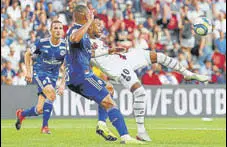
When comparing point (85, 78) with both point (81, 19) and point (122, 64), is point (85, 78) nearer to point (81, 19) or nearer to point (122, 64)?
point (81, 19)

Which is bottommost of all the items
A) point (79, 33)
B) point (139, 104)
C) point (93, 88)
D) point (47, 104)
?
A: point (47, 104)

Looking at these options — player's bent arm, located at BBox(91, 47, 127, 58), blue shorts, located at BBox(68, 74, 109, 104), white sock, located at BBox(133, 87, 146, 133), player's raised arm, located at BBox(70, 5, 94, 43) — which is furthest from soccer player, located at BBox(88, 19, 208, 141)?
player's raised arm, located at BBox(70, 5, 94, 43)

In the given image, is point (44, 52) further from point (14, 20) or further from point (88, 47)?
point (14, 20)

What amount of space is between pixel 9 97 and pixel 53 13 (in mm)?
4162

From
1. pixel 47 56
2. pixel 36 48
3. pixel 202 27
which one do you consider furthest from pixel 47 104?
pixel 202 27

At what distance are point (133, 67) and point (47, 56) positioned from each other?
2.60 m

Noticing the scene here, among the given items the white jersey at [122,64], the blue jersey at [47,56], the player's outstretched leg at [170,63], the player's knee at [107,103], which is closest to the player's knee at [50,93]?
the blue jersey at [47,56]

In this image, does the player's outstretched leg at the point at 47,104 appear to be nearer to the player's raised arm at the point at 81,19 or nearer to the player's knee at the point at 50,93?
the player's knee at the point at 50,93

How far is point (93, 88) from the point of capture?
506 inches

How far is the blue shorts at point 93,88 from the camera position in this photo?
504 inches

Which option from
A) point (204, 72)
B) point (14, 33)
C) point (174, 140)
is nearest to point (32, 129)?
point (174, 140)

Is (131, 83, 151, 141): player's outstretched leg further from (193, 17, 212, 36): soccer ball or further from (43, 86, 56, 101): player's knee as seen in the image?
(43, 86, 56, 101): player's knee

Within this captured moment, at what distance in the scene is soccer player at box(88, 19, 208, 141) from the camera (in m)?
14.1

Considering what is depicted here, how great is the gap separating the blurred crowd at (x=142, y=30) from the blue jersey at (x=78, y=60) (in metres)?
10.7
